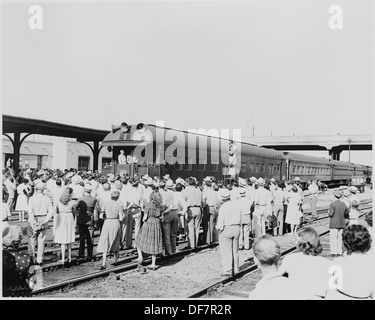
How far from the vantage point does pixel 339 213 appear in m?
7.79

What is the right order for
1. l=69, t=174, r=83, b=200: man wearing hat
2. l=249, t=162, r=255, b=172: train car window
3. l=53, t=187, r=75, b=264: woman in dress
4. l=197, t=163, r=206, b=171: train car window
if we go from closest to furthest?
l=53, t=187, r=75, b=264: woman in dress
l=69, t=174, r=83, b=200: man wearing hat
l=197, t=163, r=206, b=171: train car window
l=249, t=162, r=255, b=172: train car window

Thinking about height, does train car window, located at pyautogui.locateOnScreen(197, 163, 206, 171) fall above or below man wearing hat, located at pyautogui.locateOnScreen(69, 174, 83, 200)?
above

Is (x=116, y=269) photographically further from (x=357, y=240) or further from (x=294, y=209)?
(x=294, y=209)

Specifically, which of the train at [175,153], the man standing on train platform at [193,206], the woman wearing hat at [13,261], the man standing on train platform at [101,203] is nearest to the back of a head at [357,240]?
the woman wearing hat at [13,261]

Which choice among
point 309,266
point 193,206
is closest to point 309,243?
point 309,266

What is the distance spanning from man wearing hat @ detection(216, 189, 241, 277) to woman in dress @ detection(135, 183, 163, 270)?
122 cm

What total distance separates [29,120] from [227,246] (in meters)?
6.38

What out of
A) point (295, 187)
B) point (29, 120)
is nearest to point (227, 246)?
point (295, 187)

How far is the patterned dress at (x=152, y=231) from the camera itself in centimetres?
736

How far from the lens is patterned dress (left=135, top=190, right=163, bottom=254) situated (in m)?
7.36

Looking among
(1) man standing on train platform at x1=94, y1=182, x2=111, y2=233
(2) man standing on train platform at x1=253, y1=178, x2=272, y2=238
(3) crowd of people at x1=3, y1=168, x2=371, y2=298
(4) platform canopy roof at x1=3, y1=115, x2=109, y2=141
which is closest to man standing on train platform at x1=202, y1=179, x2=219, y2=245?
(3) crowd of people at x1=3, y1=168, x2=371, y2=298

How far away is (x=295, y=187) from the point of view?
10.5m

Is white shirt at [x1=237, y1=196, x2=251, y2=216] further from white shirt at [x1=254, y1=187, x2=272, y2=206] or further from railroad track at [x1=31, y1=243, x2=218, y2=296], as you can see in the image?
railroad track at [x1=31, y1=243, x2=218, y2=296]

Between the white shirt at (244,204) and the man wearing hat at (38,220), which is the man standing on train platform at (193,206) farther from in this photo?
the man wearing hat at (38,220)
